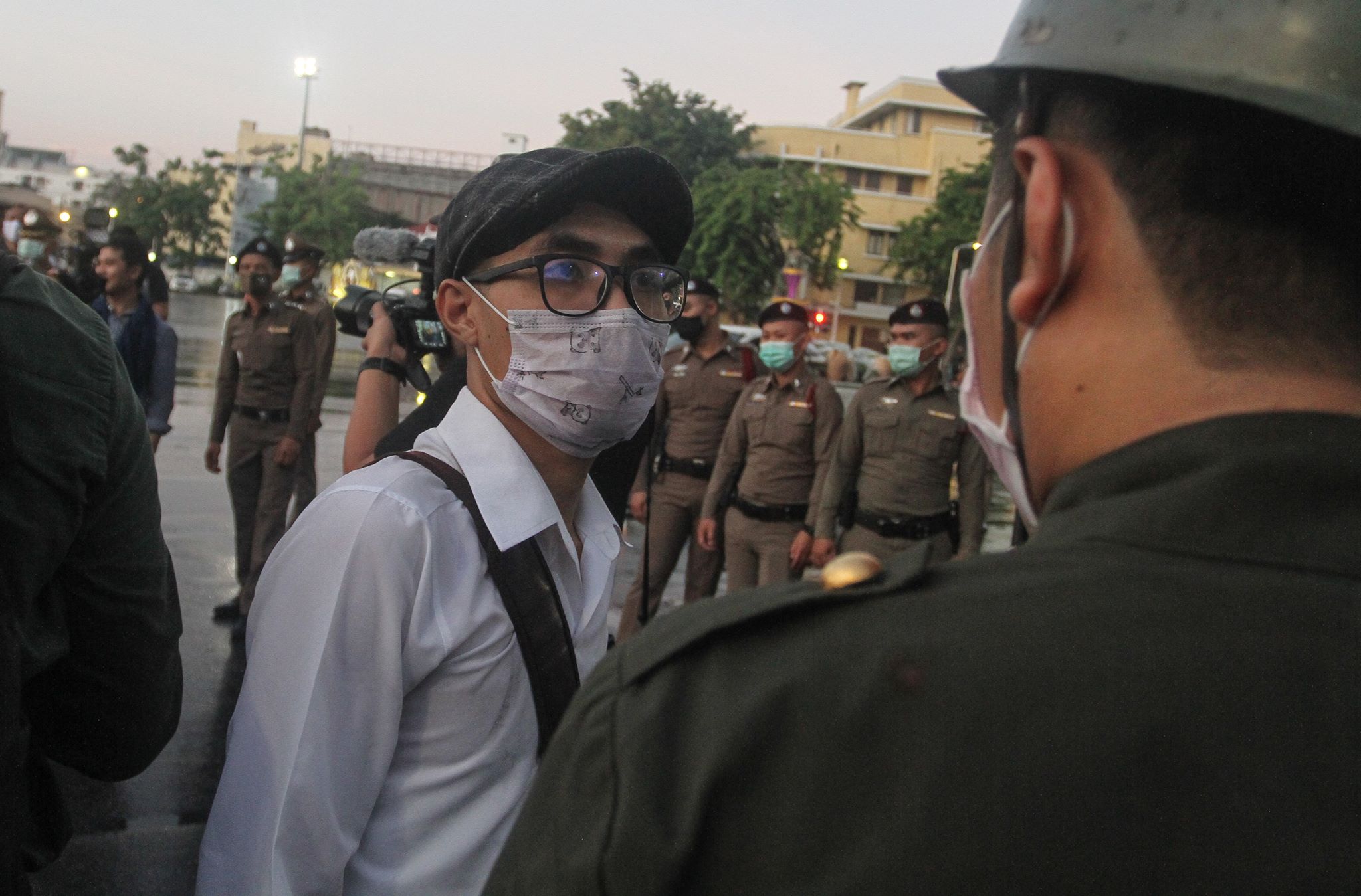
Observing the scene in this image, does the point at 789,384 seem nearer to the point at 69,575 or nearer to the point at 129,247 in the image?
the point at 129,247

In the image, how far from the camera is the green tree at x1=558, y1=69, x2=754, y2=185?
38.1m

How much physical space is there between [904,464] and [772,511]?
35.2 inches

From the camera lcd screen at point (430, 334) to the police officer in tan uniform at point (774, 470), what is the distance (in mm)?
2930

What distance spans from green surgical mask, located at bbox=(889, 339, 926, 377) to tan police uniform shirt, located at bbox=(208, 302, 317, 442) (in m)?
3.42

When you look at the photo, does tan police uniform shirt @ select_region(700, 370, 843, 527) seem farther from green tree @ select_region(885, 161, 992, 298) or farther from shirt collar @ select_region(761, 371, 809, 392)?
green tree @ select_region(885, 161, 992, 298)

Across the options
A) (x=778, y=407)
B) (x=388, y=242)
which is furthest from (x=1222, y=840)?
(x=778, y=407)

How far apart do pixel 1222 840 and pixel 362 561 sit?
1.17m

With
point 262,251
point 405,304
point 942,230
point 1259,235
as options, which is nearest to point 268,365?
point 262,251

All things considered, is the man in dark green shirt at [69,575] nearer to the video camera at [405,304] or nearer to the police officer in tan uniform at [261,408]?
the video camera at [405,304]

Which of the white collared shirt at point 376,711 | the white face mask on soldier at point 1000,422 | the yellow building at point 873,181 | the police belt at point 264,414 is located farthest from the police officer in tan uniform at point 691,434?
the yellow building at point 873,181

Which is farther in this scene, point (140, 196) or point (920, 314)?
point (140, 196)

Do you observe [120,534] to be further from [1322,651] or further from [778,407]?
[778,407]

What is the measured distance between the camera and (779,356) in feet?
21.7

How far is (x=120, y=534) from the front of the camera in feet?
5.59
